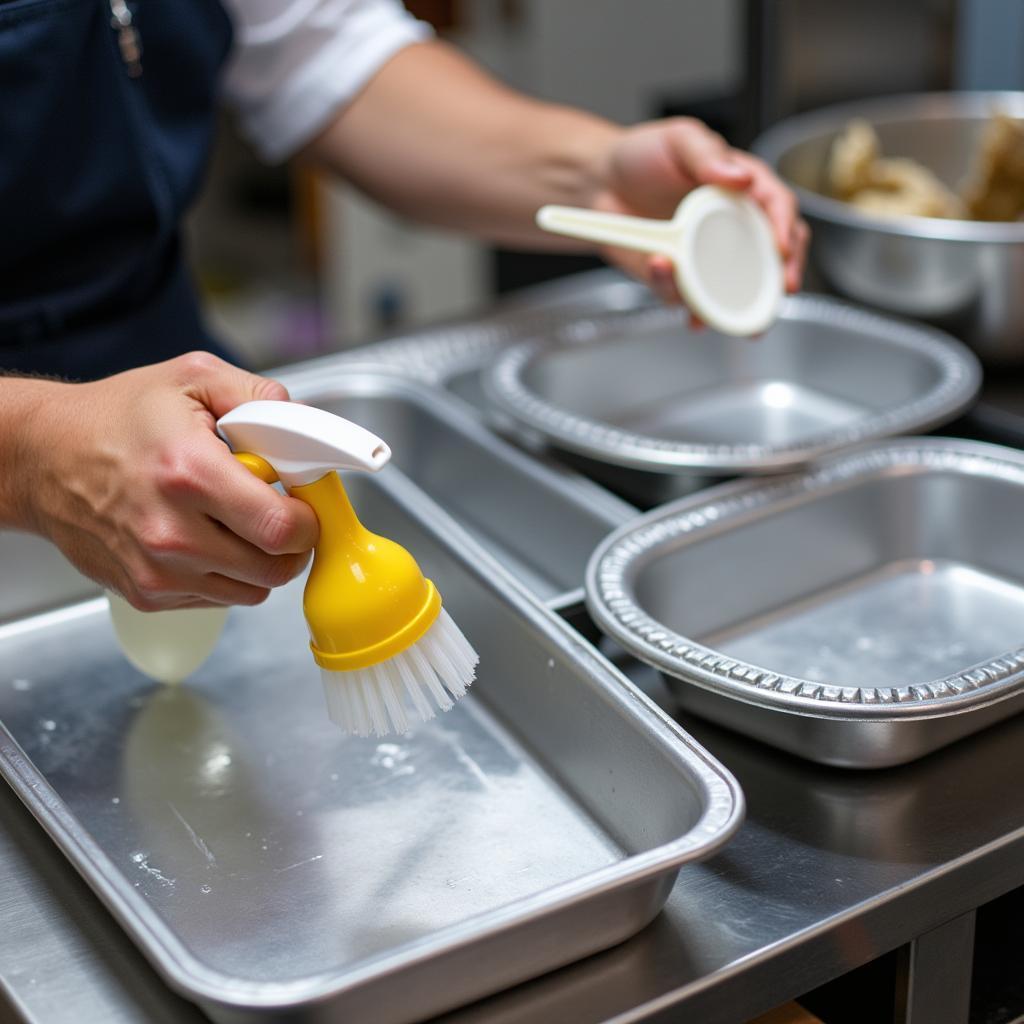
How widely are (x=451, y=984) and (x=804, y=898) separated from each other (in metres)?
0.17

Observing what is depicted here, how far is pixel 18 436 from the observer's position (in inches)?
27.4

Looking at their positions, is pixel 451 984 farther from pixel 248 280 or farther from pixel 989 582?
pixel 248 280

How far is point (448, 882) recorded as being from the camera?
0.68 metres

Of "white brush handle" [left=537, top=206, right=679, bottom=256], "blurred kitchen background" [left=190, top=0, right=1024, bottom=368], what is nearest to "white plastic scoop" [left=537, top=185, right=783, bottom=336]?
"white brush handle" [left=537, top=206, right=679, bottom=256]

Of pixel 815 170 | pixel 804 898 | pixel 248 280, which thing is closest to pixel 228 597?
pixel 804 898

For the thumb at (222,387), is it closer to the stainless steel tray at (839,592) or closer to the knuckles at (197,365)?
the knuckles at (197,365)

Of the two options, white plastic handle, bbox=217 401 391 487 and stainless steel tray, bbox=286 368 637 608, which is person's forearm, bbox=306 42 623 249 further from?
white plastic handle, bbox=217 401 391 487

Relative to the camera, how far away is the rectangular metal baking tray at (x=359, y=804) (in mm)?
576

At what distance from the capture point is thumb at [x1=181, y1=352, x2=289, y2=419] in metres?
0.65

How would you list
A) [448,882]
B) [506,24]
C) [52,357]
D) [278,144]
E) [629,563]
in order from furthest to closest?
[506,24]
[278,144]
[52,357]
[629,563]
[448,882]

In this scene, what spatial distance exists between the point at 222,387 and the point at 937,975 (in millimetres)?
430

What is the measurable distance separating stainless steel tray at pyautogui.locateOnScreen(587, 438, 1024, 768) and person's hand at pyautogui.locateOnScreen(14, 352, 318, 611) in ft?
0.70

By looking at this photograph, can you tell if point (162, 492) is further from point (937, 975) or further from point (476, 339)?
point (476, 339)

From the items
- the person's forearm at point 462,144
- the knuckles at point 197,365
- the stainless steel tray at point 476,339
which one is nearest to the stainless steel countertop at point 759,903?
the knuckles at point 197,365
